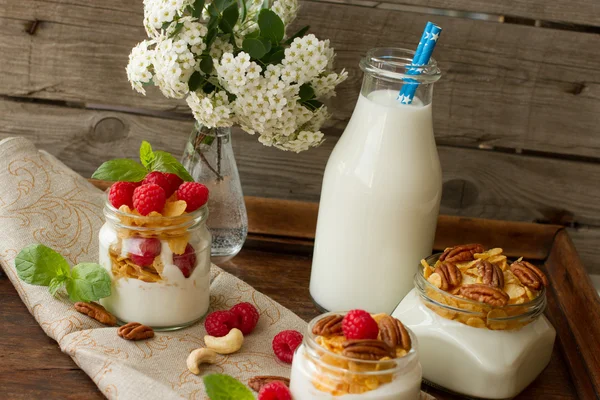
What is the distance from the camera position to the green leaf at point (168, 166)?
1.07m

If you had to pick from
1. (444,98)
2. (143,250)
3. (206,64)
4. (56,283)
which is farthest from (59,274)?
(444,98)

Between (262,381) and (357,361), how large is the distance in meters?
0.16

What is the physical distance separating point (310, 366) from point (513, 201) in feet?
2.42

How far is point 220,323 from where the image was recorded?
3.34 ft

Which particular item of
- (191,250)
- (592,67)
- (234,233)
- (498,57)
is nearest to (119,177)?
(191,250)

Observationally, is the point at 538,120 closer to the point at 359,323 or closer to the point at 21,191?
the point at 359,323

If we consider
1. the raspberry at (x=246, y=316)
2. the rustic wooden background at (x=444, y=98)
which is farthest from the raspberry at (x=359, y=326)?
the rustic wooden background at (x=444, y=98)

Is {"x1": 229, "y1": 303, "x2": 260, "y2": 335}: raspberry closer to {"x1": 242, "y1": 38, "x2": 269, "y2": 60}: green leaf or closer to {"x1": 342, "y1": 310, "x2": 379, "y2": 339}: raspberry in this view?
{"x1": 342, "y1": 310, "x2": 379, "y2": 339}: raspberry

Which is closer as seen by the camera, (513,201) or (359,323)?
(359,323)

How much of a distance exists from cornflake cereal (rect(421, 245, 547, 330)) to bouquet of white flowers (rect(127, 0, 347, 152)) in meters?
0.29

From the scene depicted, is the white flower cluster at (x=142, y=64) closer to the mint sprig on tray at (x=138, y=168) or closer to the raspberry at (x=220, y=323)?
the mint sprig on tray at (x=138, y=168)

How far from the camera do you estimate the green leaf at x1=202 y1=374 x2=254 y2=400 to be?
2.72ft

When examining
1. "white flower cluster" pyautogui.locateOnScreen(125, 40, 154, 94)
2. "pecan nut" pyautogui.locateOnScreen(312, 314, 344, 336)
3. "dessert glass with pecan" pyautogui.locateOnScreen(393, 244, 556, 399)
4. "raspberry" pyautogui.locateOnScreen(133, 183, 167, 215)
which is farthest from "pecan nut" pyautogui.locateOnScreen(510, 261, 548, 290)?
"white flower cluster" pyautogui.locateOnScreen(125, 40, 154, 94)

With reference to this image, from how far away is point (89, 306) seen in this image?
1.02m
